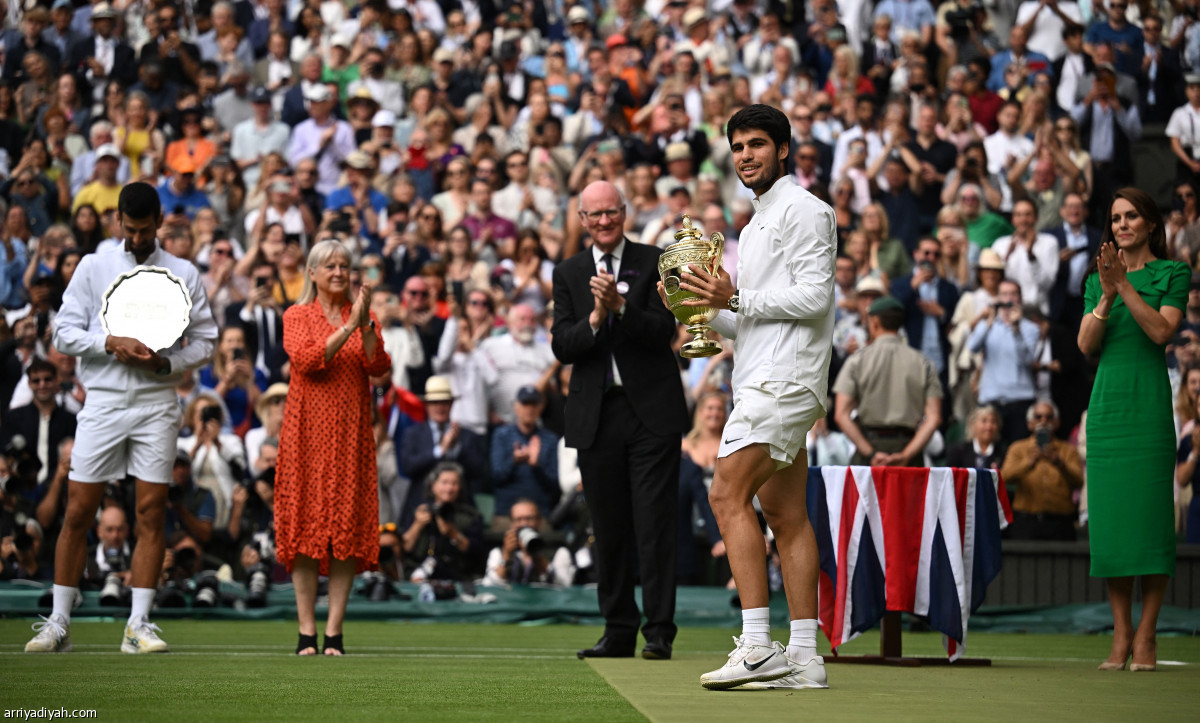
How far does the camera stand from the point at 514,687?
19.5 feet

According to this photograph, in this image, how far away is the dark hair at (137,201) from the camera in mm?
7957

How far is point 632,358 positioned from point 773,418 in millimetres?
2374

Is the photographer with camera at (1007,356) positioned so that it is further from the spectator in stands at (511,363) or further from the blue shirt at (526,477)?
the spectator in stands at (511,363)

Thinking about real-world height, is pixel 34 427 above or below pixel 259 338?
below

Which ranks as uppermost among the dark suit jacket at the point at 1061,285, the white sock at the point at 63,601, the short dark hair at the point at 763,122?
the dark suit jacket at the point at 1061,285

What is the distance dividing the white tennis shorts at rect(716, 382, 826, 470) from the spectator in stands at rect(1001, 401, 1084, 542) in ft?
22.0

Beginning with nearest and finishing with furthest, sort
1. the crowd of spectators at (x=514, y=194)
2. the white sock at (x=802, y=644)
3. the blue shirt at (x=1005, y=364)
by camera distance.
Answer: the white sock at (x=802, y=644)
the crowd of spectators at (x=514, y=194)
the blue shirt at (x=1005, y=364)

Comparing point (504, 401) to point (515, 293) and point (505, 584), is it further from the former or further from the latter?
point (505, 584)

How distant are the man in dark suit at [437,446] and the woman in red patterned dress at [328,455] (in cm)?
517

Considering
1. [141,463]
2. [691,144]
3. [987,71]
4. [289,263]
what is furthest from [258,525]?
[987,71]

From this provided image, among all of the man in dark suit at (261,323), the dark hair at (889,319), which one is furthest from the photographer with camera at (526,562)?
the man in dark suit at (261,323)

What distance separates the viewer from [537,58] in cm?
1895

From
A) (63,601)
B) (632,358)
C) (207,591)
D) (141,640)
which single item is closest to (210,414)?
(207,591)

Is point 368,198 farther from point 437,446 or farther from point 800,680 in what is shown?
point 800,680
